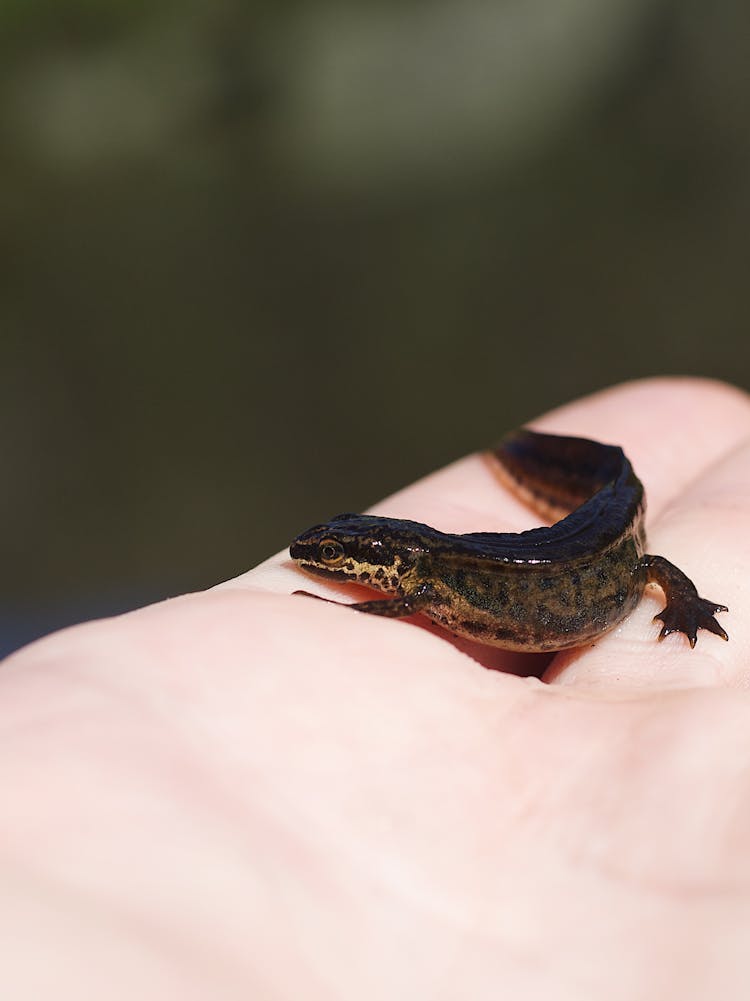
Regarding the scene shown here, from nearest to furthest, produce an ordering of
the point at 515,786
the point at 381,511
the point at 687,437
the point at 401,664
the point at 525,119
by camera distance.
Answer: the point at 515,786 → the point at 401,664 → the point at 381,511 → the point at 687,437 → the point at 525,119

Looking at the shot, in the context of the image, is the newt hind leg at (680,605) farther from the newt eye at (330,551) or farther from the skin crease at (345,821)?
the newt eye at (330,551)

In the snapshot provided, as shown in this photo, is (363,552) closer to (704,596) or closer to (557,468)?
(704,596)

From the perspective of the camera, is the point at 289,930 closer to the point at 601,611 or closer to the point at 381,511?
the point at 601,611

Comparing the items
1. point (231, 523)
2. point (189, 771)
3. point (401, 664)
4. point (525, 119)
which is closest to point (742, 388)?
point (525, 119)

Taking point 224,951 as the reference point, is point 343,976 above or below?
below

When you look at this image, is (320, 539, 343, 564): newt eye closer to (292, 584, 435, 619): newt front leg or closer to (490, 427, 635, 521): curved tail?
(292, 584, 435, 619): newt front leg

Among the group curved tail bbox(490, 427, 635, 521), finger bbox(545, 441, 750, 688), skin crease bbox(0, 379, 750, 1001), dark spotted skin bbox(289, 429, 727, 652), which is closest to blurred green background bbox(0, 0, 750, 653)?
curved tail bbox(490, 427, 635, 521)

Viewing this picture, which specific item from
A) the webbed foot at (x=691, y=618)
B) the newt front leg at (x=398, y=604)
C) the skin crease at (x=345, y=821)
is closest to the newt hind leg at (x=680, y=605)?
the webbed foot at (x=691, y=618)
